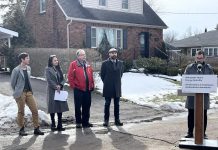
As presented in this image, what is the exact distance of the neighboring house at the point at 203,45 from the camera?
40.9m

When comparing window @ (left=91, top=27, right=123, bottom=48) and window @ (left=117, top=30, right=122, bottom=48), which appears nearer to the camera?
window @ (left=91, top=27, right=123, bottom=48)

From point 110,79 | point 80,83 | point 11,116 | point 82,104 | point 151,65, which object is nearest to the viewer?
point 80,83

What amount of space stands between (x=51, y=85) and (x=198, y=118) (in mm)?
3552

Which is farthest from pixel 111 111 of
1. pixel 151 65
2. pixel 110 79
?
pixel 151 65

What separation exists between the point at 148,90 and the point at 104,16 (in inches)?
376

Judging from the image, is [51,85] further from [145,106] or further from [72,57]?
[72,57]

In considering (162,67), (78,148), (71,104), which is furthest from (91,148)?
(162,67)

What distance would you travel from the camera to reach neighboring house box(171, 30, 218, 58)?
4094cm

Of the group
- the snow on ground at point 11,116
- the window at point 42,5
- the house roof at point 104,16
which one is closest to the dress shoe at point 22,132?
the snow on ground at point 11,116

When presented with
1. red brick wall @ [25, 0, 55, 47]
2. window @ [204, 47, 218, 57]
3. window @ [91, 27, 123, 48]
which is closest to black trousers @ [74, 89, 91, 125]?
window @ [91, 27, 123, 48]

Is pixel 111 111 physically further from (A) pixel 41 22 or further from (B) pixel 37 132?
(A) pixel 41 22

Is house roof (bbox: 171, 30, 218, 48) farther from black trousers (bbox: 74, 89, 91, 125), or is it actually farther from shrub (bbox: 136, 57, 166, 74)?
black trousers (bbox: 74, 89, 91, 125)

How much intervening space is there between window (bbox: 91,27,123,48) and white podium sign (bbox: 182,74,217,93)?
18.7 metres

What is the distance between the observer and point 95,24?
26.2 meters
